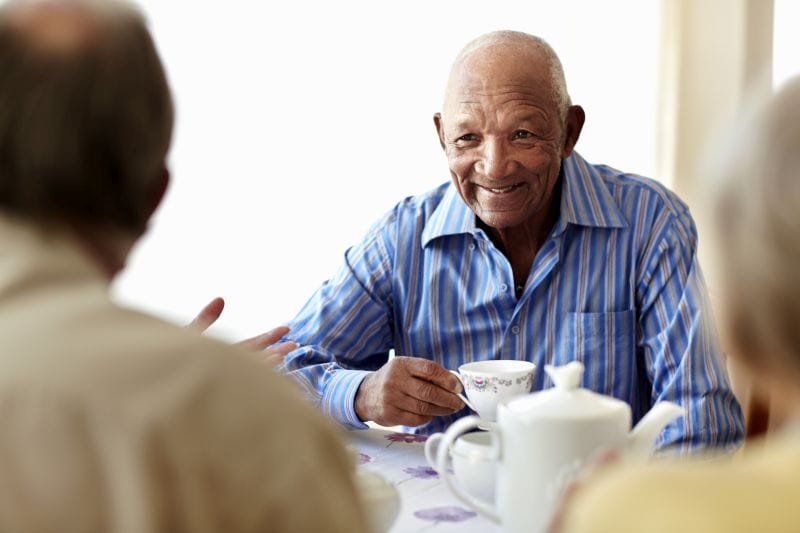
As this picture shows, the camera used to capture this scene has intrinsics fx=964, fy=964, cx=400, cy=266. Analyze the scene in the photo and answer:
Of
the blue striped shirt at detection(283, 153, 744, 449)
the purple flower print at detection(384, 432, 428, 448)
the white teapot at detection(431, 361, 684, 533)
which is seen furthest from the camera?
the blue striped shirt at detection(283, 153, 744, 449)

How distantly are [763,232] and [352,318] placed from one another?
130cm

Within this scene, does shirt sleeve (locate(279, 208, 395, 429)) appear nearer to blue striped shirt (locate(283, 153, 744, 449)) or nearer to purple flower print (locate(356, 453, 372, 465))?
blue striped shirt (locate(283, 153, 744, 449))

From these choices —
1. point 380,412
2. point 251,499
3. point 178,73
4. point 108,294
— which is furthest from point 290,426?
point 178,73

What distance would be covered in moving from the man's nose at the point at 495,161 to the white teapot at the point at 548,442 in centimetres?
89

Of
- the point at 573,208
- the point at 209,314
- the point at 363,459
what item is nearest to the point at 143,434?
the point at 209,314

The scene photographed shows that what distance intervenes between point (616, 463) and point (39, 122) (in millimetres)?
562

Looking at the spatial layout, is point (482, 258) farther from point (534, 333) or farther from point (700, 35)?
point (700, 35)

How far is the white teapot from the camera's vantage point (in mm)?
1027

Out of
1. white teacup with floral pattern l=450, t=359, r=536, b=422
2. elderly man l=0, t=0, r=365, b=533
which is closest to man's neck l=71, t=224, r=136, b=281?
elderly man l=0, t=0, r=365, b=533

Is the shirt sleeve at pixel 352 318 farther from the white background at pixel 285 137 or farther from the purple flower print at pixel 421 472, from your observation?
the white background at pixel 285 137

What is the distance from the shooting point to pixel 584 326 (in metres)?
1.89

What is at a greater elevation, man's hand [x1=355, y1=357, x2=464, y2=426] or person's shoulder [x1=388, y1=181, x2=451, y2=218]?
person's shoulder [x1=388, y1=181, x2=451, y2=218]

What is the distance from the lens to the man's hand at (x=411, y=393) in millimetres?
1596

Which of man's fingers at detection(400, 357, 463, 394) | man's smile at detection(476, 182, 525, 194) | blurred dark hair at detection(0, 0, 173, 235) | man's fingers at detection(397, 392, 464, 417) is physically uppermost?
blurred dark hair at detection(0, 0, 173, 235)
